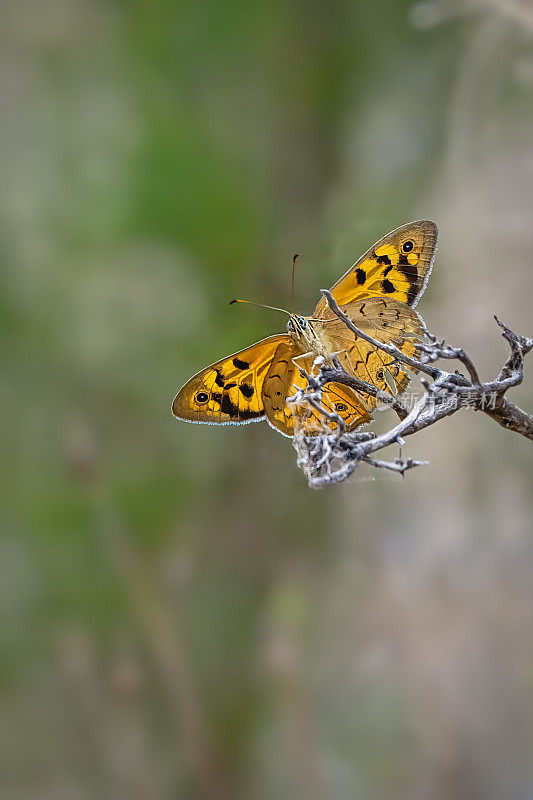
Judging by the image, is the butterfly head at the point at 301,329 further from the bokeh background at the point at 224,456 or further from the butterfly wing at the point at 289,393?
the bokeh background at the point at 224,456

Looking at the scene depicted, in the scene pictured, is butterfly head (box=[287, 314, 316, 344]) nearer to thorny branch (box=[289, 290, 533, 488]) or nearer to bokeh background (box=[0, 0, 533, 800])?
thorny branch (box=[289, 290, 533, 488])

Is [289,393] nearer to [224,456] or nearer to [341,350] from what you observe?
[341,350]

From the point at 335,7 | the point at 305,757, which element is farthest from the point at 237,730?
the point at 335,7

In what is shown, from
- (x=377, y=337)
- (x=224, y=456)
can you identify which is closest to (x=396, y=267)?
(x=377, y=337)

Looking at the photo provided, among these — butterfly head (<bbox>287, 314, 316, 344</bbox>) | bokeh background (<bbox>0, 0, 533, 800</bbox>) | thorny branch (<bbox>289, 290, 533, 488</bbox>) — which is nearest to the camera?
thorny branch (<bbox>289, 290, 533, 488</bbox>)

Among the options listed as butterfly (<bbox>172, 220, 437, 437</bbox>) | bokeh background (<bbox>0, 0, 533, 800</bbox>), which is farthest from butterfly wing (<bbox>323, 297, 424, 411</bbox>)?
bokeh background (<bbox>0, 0, 533, 800</bbox>)

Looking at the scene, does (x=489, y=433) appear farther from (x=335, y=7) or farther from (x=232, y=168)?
(x=335, y=7)
